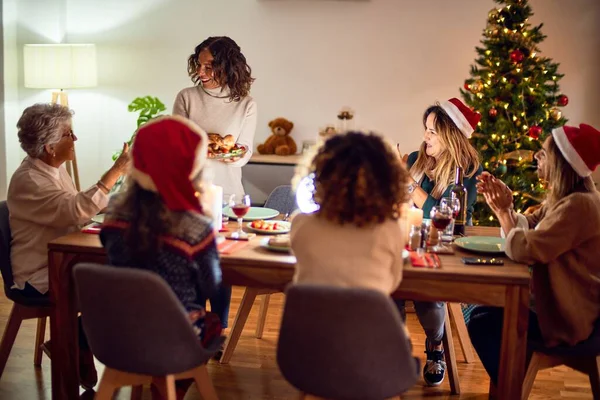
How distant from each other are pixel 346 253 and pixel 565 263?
0.94 meters

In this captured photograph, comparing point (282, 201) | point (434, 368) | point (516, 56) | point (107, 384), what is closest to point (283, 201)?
point (282, 201)

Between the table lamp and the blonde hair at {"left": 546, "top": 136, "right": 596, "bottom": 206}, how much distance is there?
10.9 feet

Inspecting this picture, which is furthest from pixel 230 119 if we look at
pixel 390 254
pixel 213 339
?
pixel 390 254

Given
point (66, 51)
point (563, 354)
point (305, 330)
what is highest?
point (66, 51)

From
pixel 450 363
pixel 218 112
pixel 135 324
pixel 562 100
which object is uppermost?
pixel 562 100

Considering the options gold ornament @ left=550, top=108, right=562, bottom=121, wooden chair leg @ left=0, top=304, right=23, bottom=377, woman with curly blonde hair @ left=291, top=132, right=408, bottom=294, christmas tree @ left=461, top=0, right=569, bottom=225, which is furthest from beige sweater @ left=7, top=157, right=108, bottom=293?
gold ornament @ left=550, top=108, right=562, bottom=121

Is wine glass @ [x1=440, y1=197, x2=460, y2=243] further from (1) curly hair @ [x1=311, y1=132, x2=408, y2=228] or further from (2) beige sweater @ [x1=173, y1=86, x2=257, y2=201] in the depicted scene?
(2) beige sweater @ [x1=173, y1=86, x2=257, y2=201]

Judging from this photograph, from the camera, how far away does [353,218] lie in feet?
7.04

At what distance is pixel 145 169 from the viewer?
2.22 metres

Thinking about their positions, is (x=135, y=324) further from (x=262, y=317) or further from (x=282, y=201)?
(x=262, y=317)

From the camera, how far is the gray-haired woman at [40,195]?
298 cm

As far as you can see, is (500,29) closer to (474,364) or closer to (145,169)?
(474,364)

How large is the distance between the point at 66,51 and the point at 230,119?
1.95m

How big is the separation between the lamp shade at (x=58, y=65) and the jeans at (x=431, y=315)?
10.1 ft
